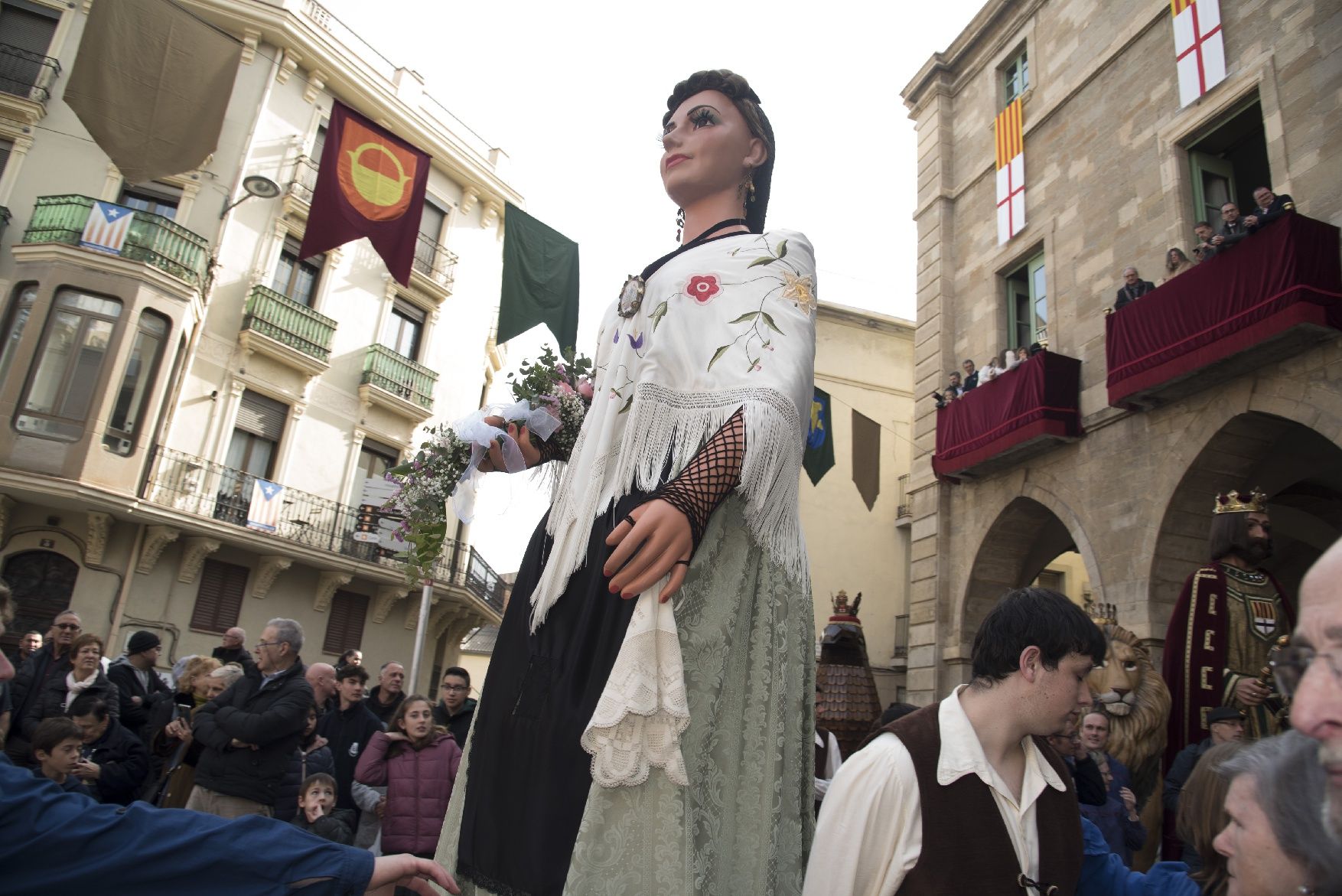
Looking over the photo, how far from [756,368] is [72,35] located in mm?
21095

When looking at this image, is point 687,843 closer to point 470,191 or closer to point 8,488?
point 8,488

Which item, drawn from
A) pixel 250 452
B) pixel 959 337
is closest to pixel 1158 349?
pixel 959 337

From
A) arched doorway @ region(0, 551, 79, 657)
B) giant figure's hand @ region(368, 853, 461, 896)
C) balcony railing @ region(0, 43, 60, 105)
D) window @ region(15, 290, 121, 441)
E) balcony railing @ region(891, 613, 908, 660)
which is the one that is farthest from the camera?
balcony railing @ region(891, 613, 908, 660)

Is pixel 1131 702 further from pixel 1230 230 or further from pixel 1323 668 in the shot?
pixel 1323 668

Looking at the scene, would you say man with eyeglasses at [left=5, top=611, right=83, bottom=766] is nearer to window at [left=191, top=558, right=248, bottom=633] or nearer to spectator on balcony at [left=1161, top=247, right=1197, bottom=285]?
spectator on balcony at [left=1161, top=247, right=1197, bottom=285]

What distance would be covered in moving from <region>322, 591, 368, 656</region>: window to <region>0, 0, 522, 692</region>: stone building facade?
0.16 ft

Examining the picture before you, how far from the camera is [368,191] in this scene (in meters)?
8.70

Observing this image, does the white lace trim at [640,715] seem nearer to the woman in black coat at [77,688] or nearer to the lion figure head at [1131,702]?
the lion figure head at [1131,702]

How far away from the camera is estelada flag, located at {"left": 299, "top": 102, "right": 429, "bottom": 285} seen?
329 inches

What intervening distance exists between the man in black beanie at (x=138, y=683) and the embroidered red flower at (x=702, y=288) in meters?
5.58

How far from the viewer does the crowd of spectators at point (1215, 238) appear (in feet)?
27.9

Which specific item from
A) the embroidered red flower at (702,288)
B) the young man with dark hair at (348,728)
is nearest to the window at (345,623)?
the young man with dark hair at (348,728)

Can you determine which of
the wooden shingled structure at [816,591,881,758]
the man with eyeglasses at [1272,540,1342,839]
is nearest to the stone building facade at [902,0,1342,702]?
the wooden shingled structure at [816,591,881,758]

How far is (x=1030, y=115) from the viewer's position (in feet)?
44.2
